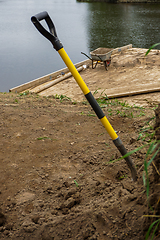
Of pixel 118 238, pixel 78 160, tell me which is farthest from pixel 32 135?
pixel 118 238

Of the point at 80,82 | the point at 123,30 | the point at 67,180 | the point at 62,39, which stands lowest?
the point at 123,30

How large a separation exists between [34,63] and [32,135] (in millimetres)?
9405

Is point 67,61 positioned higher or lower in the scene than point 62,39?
higher

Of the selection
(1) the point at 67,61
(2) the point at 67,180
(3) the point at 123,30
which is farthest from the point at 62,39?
(2) the point at 67,180

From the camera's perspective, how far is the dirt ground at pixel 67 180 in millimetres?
1603

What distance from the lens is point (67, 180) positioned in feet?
7.83

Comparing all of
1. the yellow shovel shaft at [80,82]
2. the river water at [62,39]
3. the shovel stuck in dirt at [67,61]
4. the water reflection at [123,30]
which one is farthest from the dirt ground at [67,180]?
the water reflection at [123,30]

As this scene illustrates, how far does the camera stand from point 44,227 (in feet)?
5.65

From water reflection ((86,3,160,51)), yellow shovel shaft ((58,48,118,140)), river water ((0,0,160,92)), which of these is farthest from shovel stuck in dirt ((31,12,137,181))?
water reflection ((86,3,160,51))

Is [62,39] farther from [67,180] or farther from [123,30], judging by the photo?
[67,180]

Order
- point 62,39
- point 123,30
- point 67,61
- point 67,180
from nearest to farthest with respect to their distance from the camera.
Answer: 1. point 67,61
2. point 67,180
3. point 62,39
4. point 123,30

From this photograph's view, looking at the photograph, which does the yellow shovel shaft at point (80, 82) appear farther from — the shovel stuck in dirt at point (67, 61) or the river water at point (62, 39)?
the river water at point (62, 39)

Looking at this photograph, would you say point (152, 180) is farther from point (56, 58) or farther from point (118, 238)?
point (56, 58)

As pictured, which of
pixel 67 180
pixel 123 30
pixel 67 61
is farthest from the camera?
pixel 123 30
